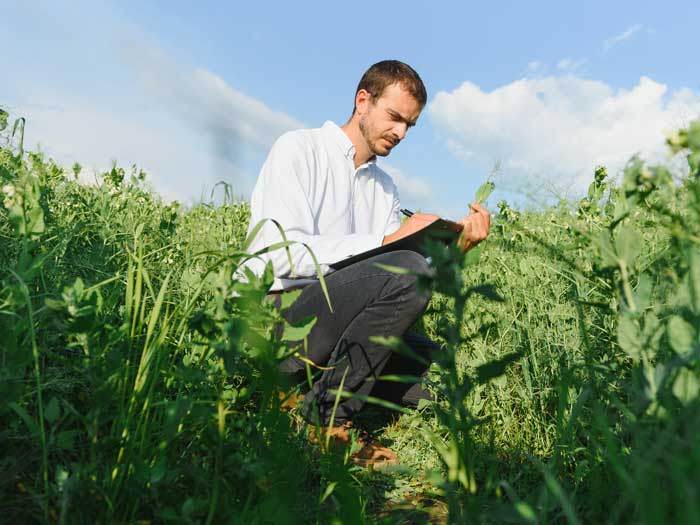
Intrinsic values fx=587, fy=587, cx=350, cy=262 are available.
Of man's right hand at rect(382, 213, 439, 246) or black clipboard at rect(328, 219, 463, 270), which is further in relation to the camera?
man's right hand at rect(382, 213, 439, 246)

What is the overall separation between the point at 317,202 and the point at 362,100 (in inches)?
28.5

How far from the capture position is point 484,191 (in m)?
2.12

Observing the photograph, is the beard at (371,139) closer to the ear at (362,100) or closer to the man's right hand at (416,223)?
the ear at (362,100)

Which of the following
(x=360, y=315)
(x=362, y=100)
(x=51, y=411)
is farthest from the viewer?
(x=362, y=100)

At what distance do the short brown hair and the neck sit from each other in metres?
0.19

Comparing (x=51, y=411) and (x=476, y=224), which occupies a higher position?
(x=476, y=224)

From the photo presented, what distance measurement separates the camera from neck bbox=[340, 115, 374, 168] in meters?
3.21

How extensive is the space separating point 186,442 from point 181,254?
1658 millimetres

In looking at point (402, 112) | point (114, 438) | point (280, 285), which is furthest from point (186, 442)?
point (402, 112)

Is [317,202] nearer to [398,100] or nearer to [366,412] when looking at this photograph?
[398,100]

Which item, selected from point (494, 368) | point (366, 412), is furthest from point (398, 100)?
point (494, 368)

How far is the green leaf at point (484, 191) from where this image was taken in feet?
6.69

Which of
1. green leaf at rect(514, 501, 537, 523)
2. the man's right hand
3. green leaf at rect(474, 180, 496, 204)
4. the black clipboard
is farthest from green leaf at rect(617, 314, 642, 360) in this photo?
the man's right hand

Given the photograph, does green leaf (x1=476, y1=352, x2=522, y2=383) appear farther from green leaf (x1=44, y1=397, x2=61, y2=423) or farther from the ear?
the ear
